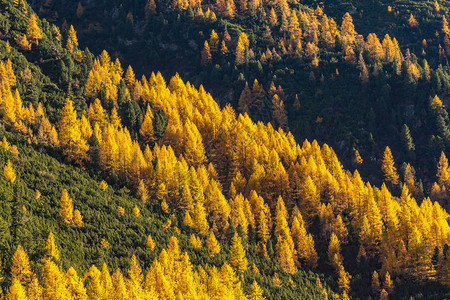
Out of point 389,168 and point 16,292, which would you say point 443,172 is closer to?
point 389,168

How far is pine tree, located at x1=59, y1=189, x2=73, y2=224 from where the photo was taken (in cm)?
8806

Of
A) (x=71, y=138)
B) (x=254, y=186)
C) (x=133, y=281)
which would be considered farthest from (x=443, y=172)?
(x=133, y=281)

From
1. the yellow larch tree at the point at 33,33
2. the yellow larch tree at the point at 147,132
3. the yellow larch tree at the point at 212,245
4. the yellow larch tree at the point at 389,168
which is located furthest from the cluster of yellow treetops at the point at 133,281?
the yellow larch tree at the point at 33,33

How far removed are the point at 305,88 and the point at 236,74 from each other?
→ 25.8 metres

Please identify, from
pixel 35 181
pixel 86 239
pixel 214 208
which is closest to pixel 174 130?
pixel 214 208

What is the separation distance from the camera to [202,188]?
10881 centimetres

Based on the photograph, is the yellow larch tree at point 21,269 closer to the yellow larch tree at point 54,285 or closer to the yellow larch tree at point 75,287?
the yellow larch tree at point 54,285

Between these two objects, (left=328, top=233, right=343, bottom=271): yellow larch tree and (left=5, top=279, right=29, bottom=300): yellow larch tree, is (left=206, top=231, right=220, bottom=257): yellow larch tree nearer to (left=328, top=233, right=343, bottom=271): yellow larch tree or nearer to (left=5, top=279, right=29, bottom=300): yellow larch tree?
(left=328, top=233, right=343, bottom=271): yellow larch tree

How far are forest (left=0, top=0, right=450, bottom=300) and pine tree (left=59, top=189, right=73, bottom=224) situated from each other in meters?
0.25

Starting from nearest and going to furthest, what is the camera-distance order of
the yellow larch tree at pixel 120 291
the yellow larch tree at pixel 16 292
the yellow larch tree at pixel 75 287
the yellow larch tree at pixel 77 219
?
the yellow larch tree at pixel 16 292 < the yellow larch tree at pixel 75 287 < the yellow larch tree at pixel 120 291 < the yellow larch tree at pixel 77 219

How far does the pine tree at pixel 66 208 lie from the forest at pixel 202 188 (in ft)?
0.83

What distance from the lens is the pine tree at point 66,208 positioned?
8806cm

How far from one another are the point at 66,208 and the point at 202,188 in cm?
3073

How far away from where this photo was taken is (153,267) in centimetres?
7712
